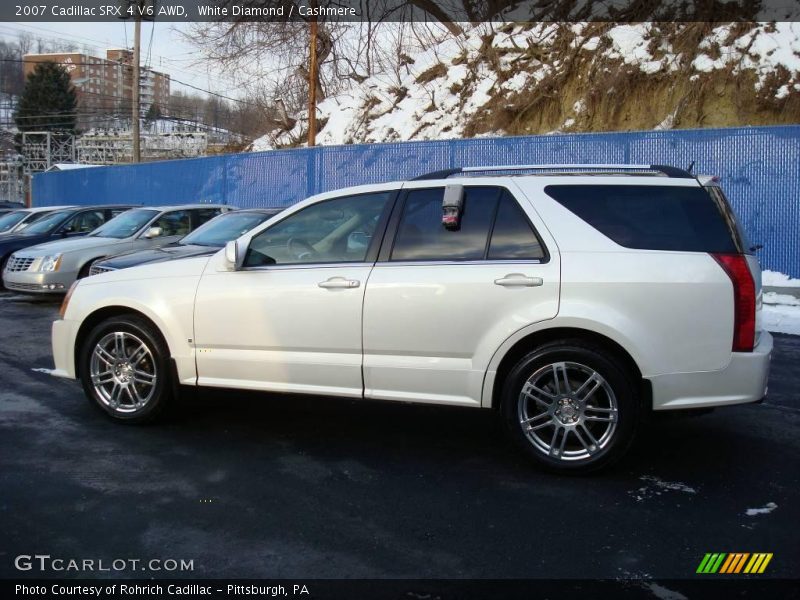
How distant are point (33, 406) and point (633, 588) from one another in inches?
193

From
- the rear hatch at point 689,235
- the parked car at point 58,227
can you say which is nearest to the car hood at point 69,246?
the parked car at point 58,227

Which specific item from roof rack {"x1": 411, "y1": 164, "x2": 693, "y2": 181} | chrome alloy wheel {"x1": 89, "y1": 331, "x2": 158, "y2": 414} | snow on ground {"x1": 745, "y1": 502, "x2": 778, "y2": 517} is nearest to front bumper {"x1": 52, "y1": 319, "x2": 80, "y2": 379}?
chrome alloy wheel {"x1": 89, "y1": 331, "x2": 158, "y2": 414}

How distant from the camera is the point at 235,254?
5.23 m

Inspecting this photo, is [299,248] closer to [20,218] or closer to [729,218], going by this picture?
[729,218]

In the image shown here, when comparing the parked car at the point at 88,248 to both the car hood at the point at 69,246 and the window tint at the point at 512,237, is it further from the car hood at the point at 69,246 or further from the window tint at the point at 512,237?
the window tint at the point at 512,237

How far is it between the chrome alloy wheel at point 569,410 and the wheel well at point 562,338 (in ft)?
0.55

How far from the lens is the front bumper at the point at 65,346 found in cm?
578

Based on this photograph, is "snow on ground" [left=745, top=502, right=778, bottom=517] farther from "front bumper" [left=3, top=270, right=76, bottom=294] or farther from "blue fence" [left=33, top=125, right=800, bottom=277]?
"front bumper" [left=3, top=270, right=76, bottom=294]

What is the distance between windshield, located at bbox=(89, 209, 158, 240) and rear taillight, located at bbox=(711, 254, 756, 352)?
33.3 ft

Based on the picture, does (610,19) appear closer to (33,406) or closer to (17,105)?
(33,406)

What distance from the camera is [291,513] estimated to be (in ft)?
13.4

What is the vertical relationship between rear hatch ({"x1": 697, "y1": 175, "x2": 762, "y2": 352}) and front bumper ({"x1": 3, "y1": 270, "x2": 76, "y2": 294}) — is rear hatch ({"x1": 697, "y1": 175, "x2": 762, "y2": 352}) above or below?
above

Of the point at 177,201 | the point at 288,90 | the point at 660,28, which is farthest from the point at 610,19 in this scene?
the point at 177,201

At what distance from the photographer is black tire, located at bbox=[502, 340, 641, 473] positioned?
449 cm
